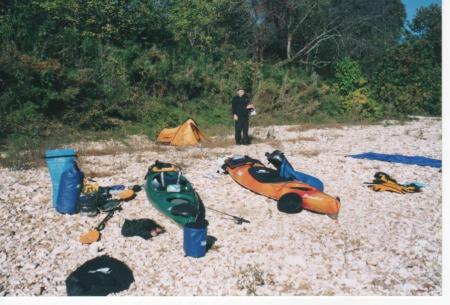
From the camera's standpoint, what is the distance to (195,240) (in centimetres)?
622

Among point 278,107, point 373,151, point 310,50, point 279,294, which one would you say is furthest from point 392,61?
point 279,294

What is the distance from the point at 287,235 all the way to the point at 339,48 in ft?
67.0

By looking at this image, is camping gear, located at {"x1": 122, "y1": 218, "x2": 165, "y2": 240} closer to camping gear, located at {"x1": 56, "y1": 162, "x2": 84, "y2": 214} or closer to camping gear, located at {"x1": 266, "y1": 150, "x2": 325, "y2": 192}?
camping gear, located at {"x1": 56, "y1": 162, "x2": 84, "y2": 214}

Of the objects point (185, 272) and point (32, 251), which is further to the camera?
point (32, 251)

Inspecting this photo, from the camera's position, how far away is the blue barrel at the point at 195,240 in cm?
620

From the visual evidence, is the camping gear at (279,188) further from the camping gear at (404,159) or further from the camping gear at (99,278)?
the camping gear at (404,159)

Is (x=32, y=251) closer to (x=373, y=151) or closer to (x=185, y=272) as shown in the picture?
(x=185, y=272)

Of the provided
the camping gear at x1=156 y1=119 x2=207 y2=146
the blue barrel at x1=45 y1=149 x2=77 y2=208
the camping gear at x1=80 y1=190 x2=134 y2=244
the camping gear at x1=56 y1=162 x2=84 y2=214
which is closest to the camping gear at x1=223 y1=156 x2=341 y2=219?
the camping gear at x1=80 y1=190 x2=134 y2=244

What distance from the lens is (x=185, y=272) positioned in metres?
5.92

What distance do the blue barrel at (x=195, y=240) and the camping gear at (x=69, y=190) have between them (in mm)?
2324

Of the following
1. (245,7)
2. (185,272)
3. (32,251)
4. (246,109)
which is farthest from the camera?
(245,7)

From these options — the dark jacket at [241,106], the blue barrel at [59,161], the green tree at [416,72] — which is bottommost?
the blue barrel at [59,161]

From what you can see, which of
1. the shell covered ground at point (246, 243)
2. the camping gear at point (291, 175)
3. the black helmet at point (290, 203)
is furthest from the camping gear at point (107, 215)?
the camping gear at point (291, 175)
